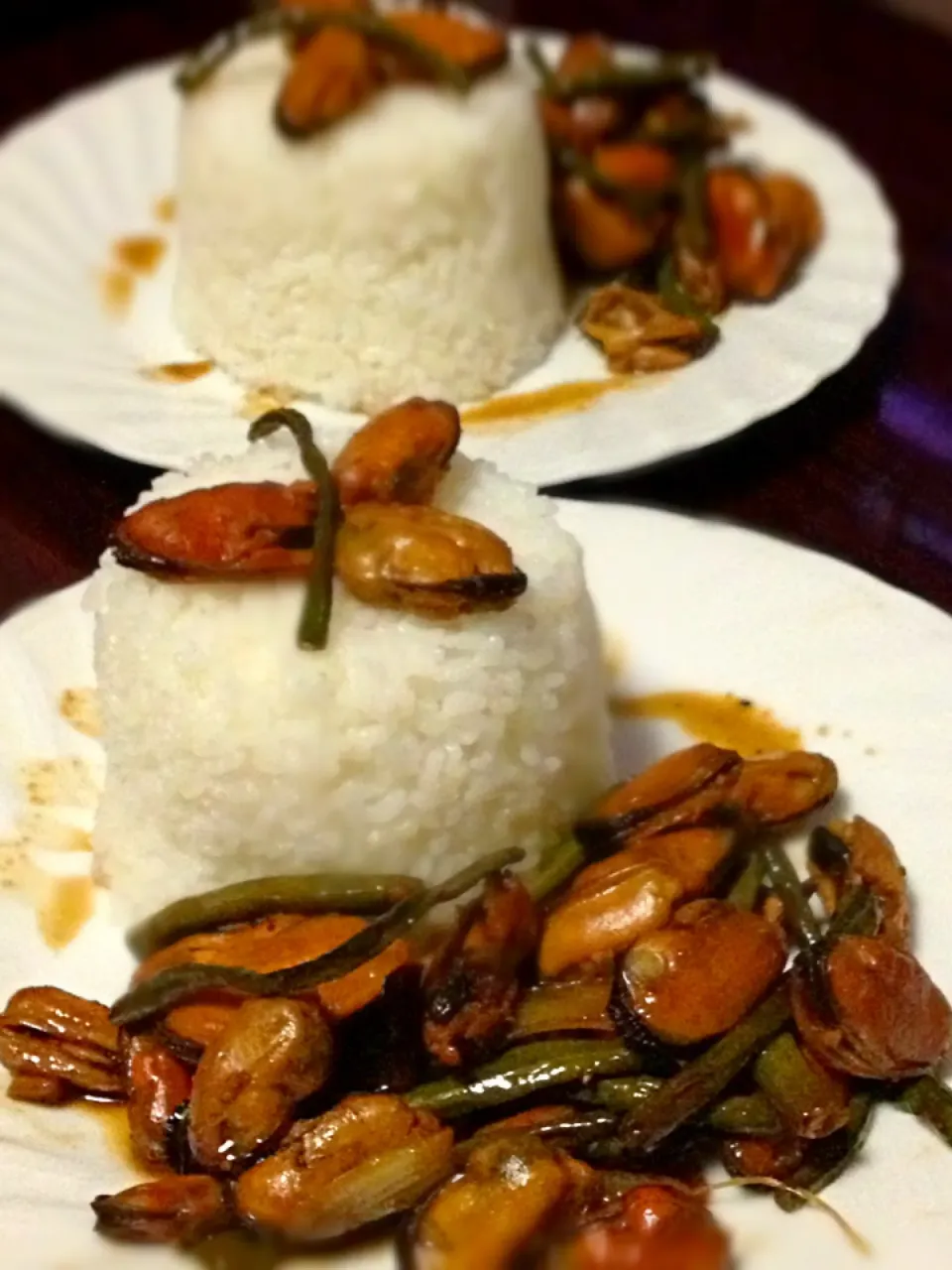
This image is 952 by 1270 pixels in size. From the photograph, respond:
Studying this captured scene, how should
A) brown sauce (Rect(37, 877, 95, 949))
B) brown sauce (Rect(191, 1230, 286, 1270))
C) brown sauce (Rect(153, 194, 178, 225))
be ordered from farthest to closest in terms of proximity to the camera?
brown sauce (Rect(153, 194, 178, 225))
brown sauce (Rect(37, 877, 95, 949))
brown sauce (Rect(191, 1230, 286, 1270))

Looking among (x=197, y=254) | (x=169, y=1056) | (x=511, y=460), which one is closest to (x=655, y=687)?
(x=511, y=460)

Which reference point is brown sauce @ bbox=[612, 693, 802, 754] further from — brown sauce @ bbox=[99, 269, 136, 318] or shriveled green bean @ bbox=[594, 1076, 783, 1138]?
brown sauce @ bbox=[99, 269, 136, 318]

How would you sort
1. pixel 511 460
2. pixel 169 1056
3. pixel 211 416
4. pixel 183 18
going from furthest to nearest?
pixel 183 18, pixel 211 416, pixel 511 460, pixel 169 1056

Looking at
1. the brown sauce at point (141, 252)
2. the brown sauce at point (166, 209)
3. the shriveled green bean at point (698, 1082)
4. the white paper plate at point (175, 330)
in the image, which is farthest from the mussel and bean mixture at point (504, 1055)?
the brown sauce at point (166, 209)

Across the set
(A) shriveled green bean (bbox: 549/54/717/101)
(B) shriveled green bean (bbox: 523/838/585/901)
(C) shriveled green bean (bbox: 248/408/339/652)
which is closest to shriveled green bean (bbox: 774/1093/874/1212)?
(B) shriveled green bean (bbox: 523/838/585/901)

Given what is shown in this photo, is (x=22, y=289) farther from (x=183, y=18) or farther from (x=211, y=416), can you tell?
(x=183, y=18)

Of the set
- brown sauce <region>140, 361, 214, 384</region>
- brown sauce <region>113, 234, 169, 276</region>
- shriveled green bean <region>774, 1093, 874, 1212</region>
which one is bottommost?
brown sauce <region>140, 361, 214, 384</region>

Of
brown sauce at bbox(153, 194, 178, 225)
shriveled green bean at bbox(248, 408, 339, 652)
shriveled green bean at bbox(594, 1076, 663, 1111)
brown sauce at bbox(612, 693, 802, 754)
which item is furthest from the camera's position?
brown sauce at bbox(153, 194, 178, 225)
